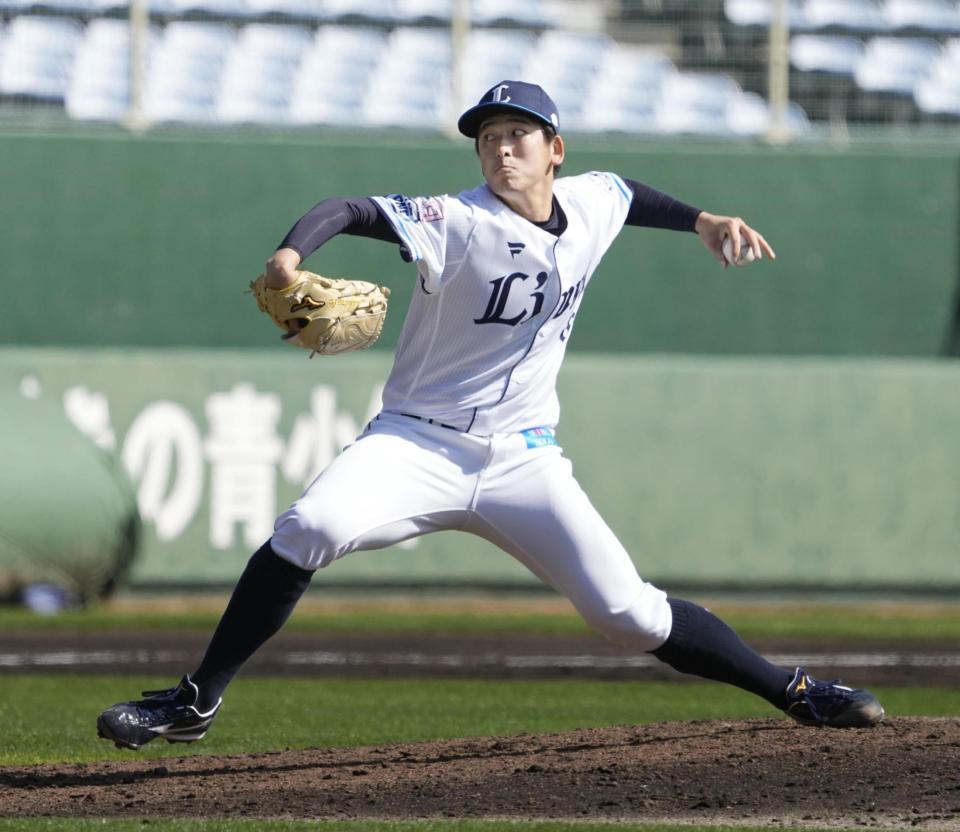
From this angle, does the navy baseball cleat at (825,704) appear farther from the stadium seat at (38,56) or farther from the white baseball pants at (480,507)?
the stadium seat at (38,56)

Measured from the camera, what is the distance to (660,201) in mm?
5355

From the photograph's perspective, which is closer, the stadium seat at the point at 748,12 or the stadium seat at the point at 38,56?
the stadium seat at the point at 38,56

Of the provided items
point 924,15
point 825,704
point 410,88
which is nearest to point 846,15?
point 924,15

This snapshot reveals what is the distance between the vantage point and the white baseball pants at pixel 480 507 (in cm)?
464

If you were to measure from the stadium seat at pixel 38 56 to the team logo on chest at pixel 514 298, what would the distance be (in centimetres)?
938

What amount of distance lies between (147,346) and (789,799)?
9.32 m

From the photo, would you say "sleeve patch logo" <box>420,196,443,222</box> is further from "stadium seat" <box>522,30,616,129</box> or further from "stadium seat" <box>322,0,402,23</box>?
"stadium seat" <box>322,0,402,23</box>

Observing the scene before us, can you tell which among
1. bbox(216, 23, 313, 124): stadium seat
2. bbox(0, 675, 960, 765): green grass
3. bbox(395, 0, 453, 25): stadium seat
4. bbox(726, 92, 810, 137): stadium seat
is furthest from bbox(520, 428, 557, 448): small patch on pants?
bbox(726, 92, 810, 137): stadium seat

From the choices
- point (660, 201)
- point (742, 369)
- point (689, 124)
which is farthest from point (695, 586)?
point (660, 201)

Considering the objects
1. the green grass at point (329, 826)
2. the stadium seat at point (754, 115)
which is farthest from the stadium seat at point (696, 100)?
the green grass at point (329, 826)

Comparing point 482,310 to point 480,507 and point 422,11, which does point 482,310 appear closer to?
point 480,507

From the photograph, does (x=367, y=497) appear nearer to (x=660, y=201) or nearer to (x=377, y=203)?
(x=377, y=203)

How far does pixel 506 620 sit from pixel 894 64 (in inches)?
240

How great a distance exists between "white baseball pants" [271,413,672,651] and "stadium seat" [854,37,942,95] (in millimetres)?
10125
